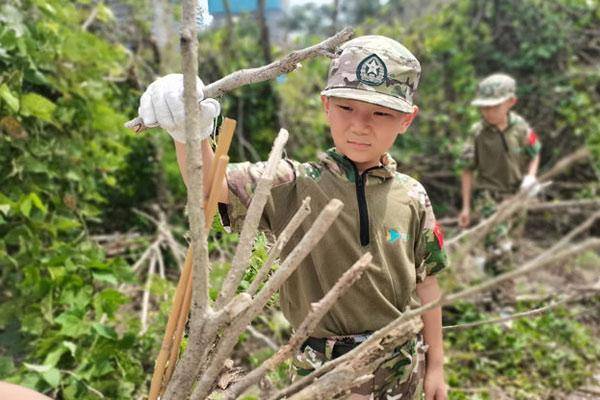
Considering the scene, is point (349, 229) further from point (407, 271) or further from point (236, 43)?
point (236, 43)

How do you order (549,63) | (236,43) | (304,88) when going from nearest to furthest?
(236,43) → (304,88) → (549,63)

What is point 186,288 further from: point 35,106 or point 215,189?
point 35,106

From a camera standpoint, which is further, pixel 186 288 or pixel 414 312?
pixel 186 288

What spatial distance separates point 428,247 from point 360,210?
10.0 inches

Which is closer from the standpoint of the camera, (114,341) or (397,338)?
(397,338)

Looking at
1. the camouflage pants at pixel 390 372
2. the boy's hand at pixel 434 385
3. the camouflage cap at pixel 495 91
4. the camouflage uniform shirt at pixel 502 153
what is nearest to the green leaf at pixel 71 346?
the camouflage pants at pixel 390 372

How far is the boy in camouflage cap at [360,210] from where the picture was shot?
1695mm

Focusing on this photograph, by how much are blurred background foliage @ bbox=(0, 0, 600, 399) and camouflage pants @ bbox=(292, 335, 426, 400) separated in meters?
0.27

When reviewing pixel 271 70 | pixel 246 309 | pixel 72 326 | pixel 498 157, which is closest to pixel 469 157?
pixel 498 157

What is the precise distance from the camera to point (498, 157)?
494cm

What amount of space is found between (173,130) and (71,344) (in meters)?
1.59

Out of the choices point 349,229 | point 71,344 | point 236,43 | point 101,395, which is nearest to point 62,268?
point 71,344

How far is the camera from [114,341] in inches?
108

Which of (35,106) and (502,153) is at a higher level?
(35,106)
